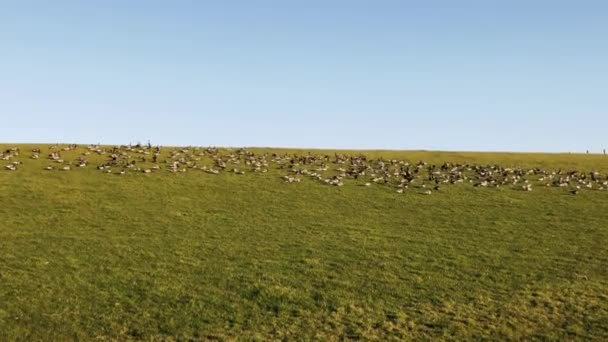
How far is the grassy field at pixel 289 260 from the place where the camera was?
71.6 feet

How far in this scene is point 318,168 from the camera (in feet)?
178

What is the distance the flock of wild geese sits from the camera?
50.1m

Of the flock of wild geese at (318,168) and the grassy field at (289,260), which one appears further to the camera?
the flock of wild geese at (318,168)

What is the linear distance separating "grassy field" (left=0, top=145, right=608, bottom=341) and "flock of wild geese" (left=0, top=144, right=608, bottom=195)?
2.21m

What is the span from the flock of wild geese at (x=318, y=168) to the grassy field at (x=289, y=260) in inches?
87.0

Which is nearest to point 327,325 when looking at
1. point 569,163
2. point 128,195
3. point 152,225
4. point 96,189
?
point 152,225

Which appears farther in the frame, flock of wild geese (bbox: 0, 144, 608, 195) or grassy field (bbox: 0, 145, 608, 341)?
flock of wild geese (bbox: 0, 144, 608, 195)

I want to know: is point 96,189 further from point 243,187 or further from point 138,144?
point 138,144

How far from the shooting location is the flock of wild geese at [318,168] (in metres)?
50.1

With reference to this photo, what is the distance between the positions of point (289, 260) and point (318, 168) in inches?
1009

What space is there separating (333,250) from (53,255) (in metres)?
14.5

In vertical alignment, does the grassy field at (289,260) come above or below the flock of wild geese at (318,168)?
below

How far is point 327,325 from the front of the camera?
70.8 feet

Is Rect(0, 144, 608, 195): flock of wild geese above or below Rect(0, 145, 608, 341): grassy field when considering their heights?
above
